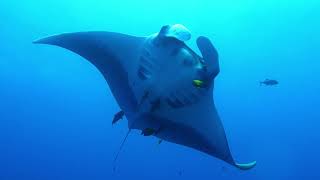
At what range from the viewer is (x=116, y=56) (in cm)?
386

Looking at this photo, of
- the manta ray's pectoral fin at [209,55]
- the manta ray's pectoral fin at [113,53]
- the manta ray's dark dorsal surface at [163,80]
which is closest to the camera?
the manta ray's pectoral fin at [209,55]

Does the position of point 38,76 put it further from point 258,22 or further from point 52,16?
point 258,22

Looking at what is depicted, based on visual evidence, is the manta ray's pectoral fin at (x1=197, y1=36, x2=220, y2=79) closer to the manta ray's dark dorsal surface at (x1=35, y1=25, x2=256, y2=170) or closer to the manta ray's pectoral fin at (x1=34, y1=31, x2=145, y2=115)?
the manta ray's dark dorsal surface at (x1=35, y1=25, x2=256, y2=170)

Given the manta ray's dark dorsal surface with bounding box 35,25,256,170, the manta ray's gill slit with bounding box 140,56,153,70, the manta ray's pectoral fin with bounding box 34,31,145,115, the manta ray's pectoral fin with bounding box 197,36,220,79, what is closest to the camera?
the manta ray's pectoral fin with bounding box 197,36,220,79

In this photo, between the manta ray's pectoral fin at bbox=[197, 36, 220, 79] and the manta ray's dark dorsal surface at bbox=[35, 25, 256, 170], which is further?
→ the manta ray's dark dorsal surface at bbox=[35, 25, 256, 170]

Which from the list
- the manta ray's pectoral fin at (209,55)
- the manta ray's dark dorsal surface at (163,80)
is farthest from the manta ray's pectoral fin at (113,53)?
the manta ray's pectoral fin at (209,55)

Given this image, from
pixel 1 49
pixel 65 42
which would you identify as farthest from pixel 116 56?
pixel 1 49

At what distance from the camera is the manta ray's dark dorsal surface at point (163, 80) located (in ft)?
10.4

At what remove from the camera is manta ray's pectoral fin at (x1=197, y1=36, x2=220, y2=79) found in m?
2.99

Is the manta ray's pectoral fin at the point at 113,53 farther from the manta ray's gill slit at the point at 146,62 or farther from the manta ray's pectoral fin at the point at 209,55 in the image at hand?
the manta ray's pectoral fin at the point at 209,55

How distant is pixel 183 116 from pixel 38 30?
18385 millimetres

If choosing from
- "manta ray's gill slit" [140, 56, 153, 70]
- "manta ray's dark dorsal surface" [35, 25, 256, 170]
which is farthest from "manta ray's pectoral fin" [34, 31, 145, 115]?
"manta ray's gill slit" [140, 56, 153, 70]

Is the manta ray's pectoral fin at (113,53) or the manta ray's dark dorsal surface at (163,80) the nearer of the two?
the manta ray's dark dorsal surface at (163,80)

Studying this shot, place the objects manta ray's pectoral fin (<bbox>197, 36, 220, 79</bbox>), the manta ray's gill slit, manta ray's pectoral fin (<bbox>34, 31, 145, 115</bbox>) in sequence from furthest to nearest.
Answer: manta ray's pectoral fin (<bbox>34, 31, 145, 115</bbox>) < the manta ray's gill slit < manta ray's pectoral fin (<bbox>197, 36, 220, 79</bbox>)
